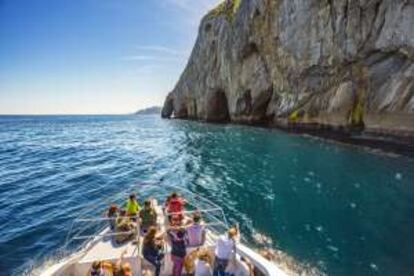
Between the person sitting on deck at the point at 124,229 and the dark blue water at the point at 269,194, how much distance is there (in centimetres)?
508

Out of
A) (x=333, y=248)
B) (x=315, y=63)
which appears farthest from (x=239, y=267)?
(x=315, y=63)

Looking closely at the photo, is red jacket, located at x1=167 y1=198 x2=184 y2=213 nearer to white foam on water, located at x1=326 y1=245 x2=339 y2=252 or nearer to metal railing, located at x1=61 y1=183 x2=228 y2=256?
metal railing, located at x1=61 y1=183 x2=228 y2=256

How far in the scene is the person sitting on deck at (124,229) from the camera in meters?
10.4

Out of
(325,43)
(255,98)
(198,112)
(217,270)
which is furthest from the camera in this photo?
(198,112)

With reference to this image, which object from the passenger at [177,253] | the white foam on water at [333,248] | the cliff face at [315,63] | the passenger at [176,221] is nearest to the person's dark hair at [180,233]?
the passenger at [177,253]

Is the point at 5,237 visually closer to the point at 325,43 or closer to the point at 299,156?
the point at 299,156

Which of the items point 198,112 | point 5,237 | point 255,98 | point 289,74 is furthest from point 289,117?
point 5,237

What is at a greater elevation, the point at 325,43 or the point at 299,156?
the point at 325,43

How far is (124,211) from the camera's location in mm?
13000

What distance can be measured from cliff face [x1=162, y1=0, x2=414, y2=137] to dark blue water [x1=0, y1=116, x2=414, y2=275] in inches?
250

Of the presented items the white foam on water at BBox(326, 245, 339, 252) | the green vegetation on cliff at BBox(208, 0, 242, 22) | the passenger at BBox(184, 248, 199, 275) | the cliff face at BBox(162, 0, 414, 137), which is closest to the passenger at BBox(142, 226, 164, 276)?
the passenger at BBox(184, 248, 199, 275)

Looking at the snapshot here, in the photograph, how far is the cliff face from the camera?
3344 cm

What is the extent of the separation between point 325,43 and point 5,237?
4188cm

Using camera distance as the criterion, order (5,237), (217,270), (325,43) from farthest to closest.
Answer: (325,43), (5,237), (217,270)
